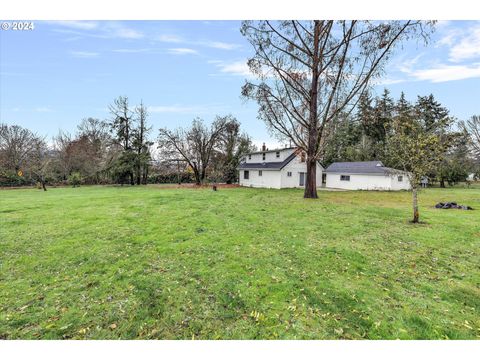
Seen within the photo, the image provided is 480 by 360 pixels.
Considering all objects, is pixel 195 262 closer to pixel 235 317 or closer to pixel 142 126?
pixel 235 317

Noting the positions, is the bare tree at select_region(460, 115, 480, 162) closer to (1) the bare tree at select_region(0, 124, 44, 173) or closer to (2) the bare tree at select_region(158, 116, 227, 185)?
(2) the bare tree at select_region(158, 116, 227, 185)

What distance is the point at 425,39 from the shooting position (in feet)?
A: 27.5

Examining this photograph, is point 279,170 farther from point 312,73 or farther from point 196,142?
point 196,142

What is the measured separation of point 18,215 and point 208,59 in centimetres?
928

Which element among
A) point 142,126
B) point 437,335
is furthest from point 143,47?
point 142,126

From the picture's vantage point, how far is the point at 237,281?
13.2ft

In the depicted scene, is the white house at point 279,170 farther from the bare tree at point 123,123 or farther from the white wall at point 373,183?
the bare tree at point 123,123

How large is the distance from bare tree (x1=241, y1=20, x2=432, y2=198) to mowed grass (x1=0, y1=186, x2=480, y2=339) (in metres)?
8.80

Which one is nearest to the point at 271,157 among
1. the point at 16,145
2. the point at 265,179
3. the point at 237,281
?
the point at 265,179

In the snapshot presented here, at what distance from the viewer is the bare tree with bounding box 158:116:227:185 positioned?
26.6m

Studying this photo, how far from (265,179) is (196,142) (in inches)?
360

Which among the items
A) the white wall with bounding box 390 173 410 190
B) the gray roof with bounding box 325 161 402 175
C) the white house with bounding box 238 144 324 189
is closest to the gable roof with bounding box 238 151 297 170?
the white house with bounding box 238 144 324 189

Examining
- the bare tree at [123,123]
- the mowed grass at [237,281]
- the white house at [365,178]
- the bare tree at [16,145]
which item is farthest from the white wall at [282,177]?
the bare tree at [16,145]

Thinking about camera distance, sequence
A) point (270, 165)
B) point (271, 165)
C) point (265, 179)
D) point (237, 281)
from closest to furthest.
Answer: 1. point (237, 281)
2. point (271, 165)
3. point (270, 165)
4. point (265, 179)
